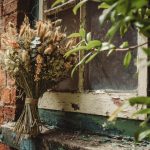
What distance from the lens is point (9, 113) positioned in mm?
1975

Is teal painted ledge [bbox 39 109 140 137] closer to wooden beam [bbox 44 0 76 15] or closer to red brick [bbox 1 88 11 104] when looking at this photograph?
red brick [bbox 1 88 11 104]

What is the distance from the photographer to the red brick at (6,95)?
1975 mm

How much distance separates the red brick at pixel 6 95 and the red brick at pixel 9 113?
0.13 feet

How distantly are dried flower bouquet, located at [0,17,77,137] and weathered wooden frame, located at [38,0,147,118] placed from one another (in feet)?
0.44

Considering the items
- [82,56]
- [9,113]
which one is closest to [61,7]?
[82,56]

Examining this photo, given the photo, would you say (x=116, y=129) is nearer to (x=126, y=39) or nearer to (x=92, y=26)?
(x=126, y=39)

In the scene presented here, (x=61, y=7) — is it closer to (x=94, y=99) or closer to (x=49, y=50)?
(x=49, y=50)

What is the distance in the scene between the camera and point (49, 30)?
154cm

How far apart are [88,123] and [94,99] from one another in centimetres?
14

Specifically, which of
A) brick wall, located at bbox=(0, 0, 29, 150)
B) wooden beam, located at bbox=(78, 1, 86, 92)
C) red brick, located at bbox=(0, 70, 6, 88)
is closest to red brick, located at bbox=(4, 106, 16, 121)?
brick wall, located at bbox=(0, 0, 29, 150)

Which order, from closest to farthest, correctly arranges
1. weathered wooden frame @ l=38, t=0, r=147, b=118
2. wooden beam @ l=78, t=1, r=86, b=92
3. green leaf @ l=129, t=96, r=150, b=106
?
1. green leaf @ l=129, t=96, r=150, b=106
2. weathered wooden frame @ l=38, t=0, r=147, b=118
3. wooden beam @ l=78, t=1, r=86, b=92

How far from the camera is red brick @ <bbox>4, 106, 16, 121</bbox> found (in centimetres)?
193

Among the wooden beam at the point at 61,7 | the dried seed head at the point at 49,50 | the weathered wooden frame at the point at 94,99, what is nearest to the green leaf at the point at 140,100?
the weathered wooden frame at the point at 94,99

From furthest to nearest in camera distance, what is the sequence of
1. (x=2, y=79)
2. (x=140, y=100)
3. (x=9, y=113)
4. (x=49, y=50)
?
1. (x=2, y=79)
2. (x=9, y=113)
3. (x=49, y=50)
4. (x=140, y=100)
